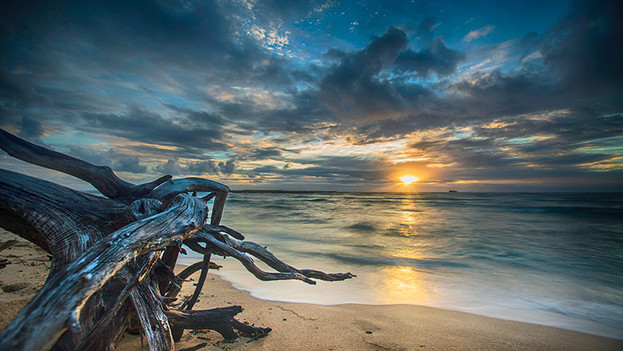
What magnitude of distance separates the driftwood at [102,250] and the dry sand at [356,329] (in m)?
0.43

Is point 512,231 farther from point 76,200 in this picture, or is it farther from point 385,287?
point 76,200

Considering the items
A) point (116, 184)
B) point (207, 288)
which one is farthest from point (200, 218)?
point (207, 288)

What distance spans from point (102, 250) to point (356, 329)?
295 centimetres

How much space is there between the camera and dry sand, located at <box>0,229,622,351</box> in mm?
2865

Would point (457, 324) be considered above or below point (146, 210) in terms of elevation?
below

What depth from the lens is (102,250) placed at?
1.39 meters

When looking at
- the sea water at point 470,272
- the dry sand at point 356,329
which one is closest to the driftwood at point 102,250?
the dry sand at point 356,329

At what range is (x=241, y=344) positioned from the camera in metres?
2.71

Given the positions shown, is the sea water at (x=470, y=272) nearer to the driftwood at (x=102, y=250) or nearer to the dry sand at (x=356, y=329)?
the dry sand at (x=356, y=329)

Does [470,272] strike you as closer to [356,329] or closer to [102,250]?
[356,329]

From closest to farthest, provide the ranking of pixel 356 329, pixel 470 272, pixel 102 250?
pixel 102 250 < pixel 356 329 < pixel 470 272

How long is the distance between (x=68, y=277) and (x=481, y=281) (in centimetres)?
729

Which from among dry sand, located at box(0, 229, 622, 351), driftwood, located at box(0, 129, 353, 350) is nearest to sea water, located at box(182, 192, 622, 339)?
dry sand, located at box(0, 229, 622, 351)

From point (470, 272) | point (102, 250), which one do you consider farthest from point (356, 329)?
point (470, 272)
